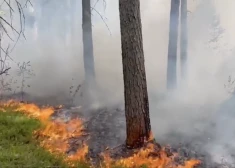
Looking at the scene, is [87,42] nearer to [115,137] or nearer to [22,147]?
[115,137]

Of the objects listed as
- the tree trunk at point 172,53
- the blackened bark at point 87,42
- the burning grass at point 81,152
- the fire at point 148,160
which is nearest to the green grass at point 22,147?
the burning grass at point 81,152

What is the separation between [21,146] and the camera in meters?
7.30

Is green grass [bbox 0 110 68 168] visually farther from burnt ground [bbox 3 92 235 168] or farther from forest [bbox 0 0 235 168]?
burnt ground [bbox 3 92 235 168]

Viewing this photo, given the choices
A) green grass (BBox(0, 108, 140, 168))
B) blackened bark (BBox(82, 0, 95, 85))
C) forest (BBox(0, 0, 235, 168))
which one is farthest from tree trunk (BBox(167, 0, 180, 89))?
green grass (BBox(0, 108, 140, 168))

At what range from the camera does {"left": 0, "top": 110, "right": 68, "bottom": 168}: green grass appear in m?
6.59

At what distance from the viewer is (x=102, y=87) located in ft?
48.7

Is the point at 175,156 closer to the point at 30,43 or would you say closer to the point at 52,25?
the point at 30,43

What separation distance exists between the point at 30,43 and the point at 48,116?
1483 centimetres

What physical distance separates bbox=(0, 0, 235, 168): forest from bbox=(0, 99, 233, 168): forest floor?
0.08 feet

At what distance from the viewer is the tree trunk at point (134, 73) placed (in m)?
7.27

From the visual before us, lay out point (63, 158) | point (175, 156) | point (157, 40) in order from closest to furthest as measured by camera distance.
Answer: point (63, 158), point (175, 156), point (157, 40)

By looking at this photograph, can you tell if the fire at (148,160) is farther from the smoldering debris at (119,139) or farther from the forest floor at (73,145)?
the smoldering debris at (119,139)

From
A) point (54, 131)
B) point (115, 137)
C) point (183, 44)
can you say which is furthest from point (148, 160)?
point (183, 44)

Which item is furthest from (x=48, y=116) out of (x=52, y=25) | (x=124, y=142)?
(x=52, y=25)
